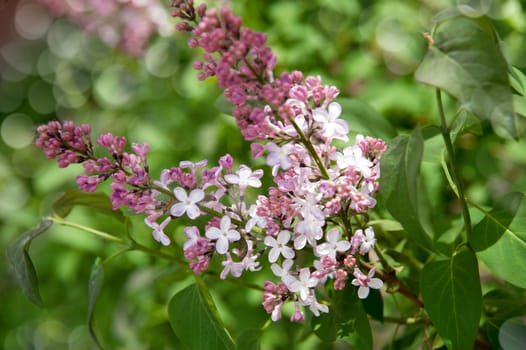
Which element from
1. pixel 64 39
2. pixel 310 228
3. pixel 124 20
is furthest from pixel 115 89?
pixel 310 228

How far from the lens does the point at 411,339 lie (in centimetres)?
92

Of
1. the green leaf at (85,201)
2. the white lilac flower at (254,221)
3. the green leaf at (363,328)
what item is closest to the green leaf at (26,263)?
the green leaf at (85,201)

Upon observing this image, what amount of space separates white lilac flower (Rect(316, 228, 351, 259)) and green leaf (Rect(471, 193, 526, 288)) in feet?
0.54

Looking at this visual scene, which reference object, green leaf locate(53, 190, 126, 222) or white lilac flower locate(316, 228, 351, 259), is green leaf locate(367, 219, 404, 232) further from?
green leaf locate(53, 190, 126, 222)

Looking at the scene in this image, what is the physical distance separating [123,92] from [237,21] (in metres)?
1.78

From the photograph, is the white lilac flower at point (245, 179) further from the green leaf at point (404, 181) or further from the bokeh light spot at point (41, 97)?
the bokeh light spot at point (41, 97)

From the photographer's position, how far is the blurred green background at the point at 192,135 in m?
1.64

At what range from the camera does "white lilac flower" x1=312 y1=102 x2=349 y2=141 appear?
2.17ft

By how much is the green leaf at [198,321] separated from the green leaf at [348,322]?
111 mm

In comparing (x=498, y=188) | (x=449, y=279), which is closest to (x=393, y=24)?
(x=498, y=188)

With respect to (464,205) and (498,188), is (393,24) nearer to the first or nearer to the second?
(498,188)

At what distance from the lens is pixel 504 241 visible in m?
0.72

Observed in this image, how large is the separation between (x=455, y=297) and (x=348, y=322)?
0.39ft

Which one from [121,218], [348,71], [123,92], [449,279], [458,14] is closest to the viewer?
[458,14]
